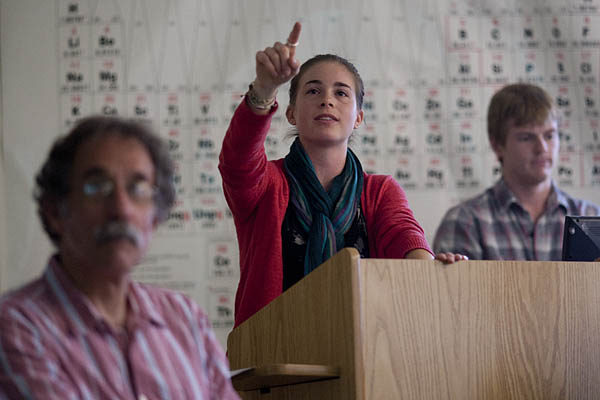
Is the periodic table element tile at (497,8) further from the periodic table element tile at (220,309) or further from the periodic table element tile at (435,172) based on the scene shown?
the periodic table element tile at (220,309)

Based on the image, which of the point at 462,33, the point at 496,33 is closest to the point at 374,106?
the point at 462,33

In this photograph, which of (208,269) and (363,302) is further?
(208,269)

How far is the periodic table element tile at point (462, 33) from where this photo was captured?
10.9 feet

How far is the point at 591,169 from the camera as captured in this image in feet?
11.0

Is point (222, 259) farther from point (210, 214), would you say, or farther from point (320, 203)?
point (320, 203)

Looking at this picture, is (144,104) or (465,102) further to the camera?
(465,102)

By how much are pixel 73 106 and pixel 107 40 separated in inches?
11.2

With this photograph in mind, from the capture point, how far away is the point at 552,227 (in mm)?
3135

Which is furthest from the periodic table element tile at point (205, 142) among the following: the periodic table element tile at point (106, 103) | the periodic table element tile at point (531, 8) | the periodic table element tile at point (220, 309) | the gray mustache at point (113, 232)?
the gray mustache at point (113, 232)

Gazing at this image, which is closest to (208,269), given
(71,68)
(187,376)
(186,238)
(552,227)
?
(186,238)

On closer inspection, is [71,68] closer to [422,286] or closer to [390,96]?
[390,96]

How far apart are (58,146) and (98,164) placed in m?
0.06

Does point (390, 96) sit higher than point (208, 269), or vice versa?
point (390, 96)

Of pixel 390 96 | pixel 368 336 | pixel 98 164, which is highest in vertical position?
pixel 390 96
